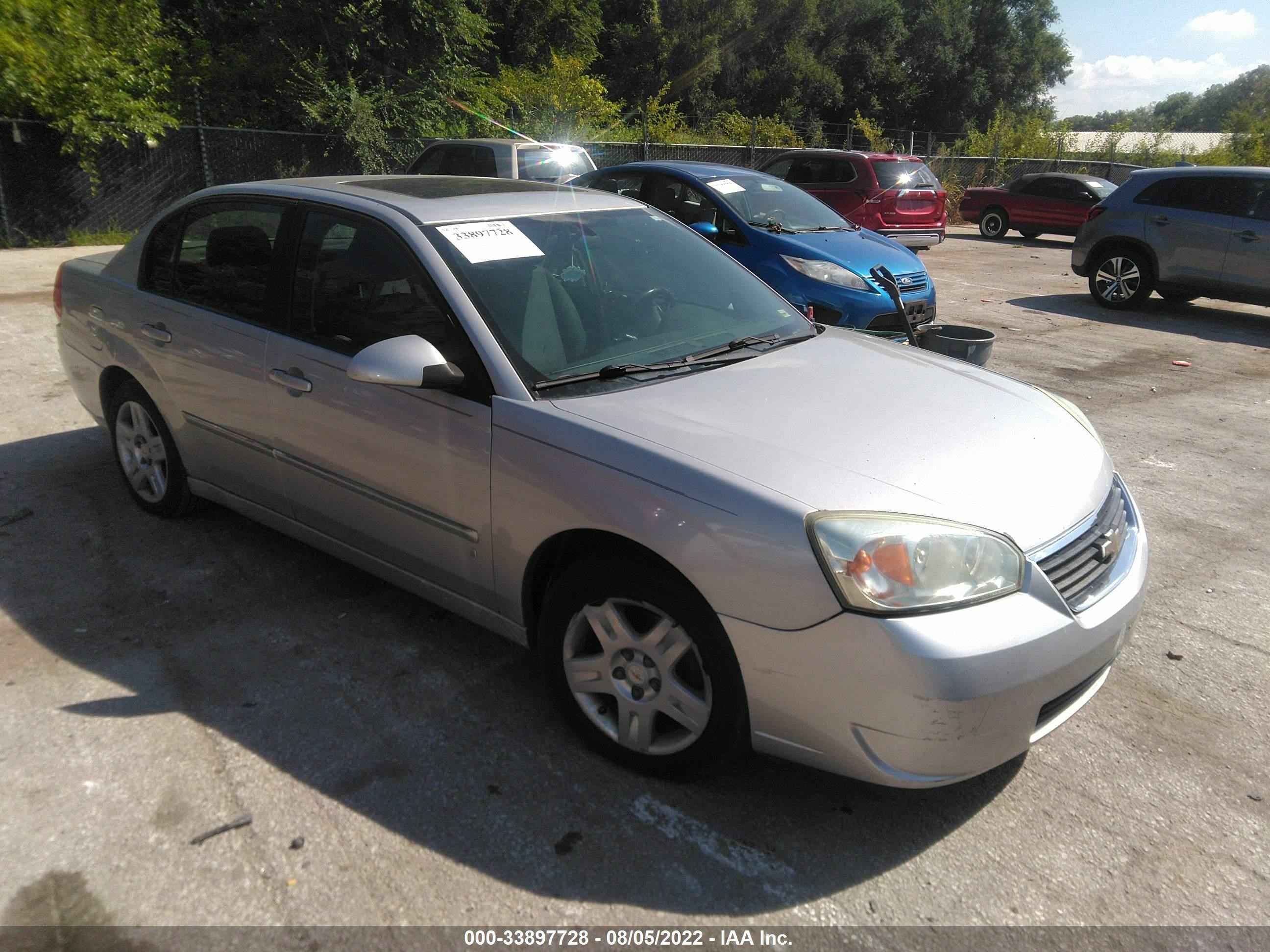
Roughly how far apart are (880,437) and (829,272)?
17.1 feet

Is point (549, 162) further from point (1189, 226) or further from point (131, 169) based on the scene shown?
point (1189, 226)

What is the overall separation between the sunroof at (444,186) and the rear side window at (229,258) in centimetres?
40

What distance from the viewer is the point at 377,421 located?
3.33m

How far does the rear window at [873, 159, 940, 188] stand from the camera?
15055mm

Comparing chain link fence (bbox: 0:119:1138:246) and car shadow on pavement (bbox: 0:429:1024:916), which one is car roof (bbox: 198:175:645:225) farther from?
chain link fence (bbox: 0:119:1138:246)

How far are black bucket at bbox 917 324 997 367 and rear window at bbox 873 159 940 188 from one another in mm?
9362

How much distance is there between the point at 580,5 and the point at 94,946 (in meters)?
35.6

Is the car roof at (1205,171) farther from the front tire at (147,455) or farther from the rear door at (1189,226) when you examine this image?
the front tire at (147,455)

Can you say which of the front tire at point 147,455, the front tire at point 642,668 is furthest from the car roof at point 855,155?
the front tire at point 642,668

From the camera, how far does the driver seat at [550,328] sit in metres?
3.14

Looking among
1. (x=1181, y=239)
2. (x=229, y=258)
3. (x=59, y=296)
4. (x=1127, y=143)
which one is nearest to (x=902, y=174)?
(x=1181, y=239)

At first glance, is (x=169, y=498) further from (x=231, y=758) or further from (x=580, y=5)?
(x=580, y=5)

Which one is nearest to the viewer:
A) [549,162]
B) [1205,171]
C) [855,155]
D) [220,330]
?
[220,330]

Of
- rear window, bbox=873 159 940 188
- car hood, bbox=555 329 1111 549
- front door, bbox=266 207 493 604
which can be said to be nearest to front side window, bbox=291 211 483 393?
front door, bbox=266 207 493 604
